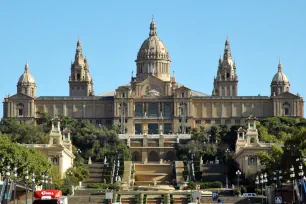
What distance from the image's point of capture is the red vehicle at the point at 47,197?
79188 mm

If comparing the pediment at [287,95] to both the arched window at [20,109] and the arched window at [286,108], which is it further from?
the arched window at [20,109]

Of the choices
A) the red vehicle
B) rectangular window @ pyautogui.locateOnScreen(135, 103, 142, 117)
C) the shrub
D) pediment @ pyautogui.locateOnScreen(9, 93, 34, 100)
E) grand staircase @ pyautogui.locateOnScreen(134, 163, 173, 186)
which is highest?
pediment @ pyautogui.locateOnScreen(9, 93, 34, 100)

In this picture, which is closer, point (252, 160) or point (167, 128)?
point (252, 160)

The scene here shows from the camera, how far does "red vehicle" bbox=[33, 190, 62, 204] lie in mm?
79188

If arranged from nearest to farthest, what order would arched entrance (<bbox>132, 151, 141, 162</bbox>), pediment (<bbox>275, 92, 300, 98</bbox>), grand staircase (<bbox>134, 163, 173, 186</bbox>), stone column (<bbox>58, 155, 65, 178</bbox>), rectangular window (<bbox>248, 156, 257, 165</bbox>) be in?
stone column (<bbox>58, 155, 65, 178</bbox>), rectangular window (<bbox>248, 156, 257, 165</bbox>), grand staircase (<bbox>134, 163, 173, 186</bbox>), arched entrance (<bbox>132, 151, 141, 162</bbox>), pediment (<bbox>275, 92, 300, 98</bbox>)

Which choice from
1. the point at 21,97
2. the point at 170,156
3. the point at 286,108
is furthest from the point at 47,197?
the point at 286,108

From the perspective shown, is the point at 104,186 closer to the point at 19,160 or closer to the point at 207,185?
the point at 207,185

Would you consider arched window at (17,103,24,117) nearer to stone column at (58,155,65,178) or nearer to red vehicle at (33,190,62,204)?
stone column at (58,155,65,178)

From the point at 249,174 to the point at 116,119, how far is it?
224 ft

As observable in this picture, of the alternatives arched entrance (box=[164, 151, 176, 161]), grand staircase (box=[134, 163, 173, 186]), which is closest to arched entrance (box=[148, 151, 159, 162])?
arched entrance (box=[164, 151, 176, 161])

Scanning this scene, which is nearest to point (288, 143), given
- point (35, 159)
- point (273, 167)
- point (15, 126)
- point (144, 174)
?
point (273, 167)

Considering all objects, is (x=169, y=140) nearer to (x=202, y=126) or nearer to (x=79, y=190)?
(x=202, y=126)

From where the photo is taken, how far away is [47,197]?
8112cm

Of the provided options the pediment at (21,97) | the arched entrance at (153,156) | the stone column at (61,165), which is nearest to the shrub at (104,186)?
the stone column at (61,165)
